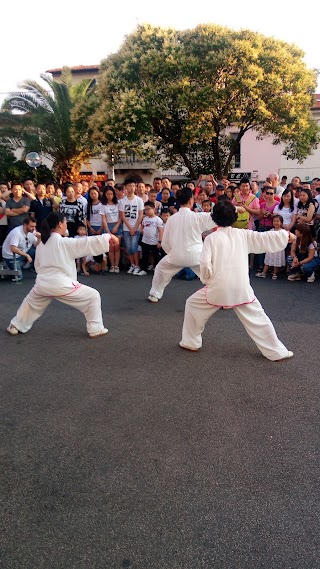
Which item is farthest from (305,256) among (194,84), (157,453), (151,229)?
(194,84)

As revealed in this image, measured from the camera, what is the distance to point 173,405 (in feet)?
11.9

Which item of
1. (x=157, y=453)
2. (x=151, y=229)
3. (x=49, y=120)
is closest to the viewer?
(x=157, y=453)

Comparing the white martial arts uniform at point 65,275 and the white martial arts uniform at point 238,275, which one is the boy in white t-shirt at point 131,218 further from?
the white martial arts uniform at point 238,275

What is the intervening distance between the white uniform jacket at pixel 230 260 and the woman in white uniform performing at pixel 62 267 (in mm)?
1181

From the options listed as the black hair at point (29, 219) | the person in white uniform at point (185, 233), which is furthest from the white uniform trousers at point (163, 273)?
the black hair at point (29, 219)

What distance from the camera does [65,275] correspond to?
5.04 meters

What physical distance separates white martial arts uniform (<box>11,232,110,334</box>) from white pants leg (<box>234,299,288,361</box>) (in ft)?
5.51

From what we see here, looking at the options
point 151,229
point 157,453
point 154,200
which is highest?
point 154,200

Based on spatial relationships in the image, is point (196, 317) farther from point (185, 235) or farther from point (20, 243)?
point (20, 243)

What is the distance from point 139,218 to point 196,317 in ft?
14.7

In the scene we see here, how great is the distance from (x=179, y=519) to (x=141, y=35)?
17245mm

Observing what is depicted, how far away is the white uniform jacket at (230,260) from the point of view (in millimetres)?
4301

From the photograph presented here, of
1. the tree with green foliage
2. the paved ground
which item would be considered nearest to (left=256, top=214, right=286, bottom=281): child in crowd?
the paved ground

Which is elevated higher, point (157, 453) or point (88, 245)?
point (88, 245)
